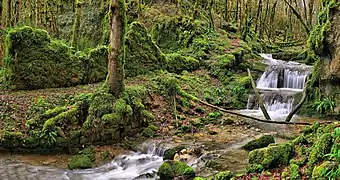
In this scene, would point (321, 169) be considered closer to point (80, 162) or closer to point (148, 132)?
point (80, 162)

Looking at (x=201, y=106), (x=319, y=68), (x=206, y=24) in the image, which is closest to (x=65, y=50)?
(x=201, y=106)

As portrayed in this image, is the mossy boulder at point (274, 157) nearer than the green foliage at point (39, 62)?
Yes

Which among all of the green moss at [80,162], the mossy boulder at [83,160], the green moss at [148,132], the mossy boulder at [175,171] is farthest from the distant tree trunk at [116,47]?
the mossy boulder at [175,171]

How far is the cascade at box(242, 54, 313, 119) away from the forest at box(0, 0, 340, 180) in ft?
0.18

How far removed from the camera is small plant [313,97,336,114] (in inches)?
556

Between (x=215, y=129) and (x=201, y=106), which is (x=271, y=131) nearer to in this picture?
(x=215, y=129)

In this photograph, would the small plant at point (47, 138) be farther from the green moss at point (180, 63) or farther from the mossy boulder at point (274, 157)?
the green moss at point (180, 63)

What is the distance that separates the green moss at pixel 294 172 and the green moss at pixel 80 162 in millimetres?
5514

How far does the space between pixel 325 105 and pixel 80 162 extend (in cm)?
985

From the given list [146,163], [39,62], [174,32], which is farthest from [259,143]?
[174,32]

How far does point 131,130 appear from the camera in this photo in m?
11.5

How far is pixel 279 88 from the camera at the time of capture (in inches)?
745

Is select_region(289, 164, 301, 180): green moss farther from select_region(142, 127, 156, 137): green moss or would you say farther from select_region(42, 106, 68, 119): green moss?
select_region(42, 106, 68, 119): green moss

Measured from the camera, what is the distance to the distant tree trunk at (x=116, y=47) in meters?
11.1
